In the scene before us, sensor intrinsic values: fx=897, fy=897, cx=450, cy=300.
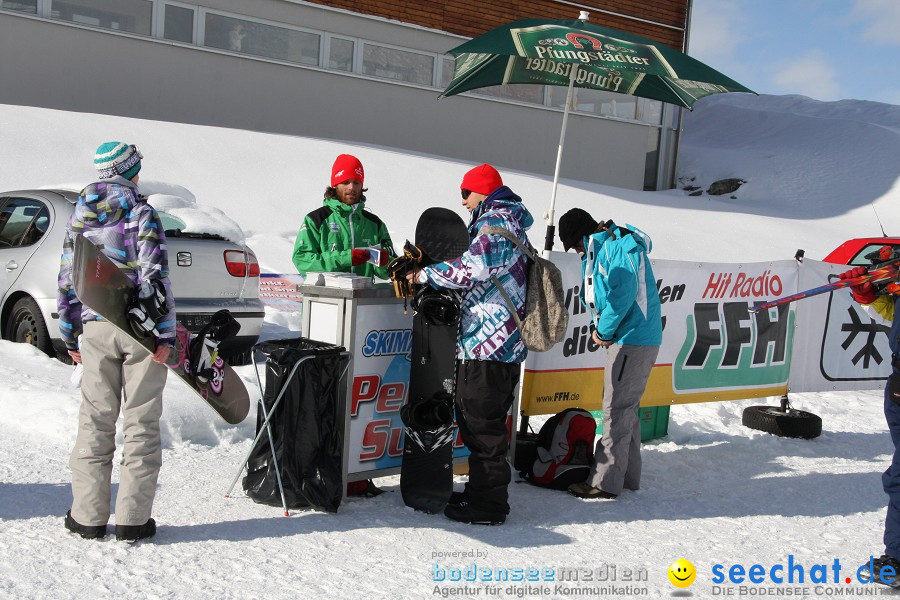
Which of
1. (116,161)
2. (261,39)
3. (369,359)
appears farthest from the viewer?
(261,39)

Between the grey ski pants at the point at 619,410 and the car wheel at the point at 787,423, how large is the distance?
7.82ft

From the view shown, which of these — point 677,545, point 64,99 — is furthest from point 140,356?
point 64,99

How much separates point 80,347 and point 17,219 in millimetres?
3921

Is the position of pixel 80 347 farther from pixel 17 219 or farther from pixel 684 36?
pixel 684 36

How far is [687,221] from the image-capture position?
59.5 feet

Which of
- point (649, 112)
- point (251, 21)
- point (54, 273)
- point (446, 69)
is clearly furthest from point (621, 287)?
point (649, 112)

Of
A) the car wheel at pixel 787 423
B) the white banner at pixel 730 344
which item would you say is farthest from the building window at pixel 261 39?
the car wheel at pixel 787 423

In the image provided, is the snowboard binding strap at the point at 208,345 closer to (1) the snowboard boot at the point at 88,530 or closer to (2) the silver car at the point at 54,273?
(1) the snowboard boot at the point at 88,530

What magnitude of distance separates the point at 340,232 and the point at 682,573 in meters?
2.70

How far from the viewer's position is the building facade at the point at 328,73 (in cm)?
1579

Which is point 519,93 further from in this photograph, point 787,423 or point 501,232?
point 501,232

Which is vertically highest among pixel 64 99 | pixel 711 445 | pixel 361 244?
pixel 64 99

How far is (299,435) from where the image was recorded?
4504mm

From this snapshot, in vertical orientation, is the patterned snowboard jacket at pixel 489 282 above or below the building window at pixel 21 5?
below
